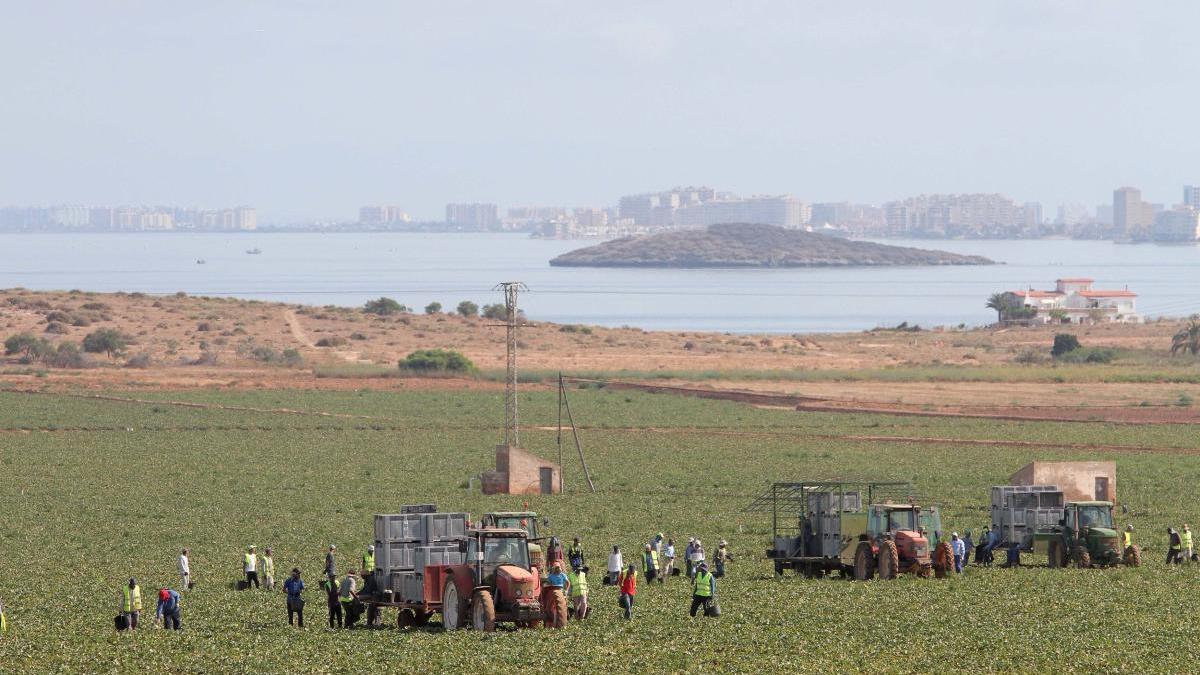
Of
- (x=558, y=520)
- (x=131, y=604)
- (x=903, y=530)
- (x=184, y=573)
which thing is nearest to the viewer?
(x=131, y=604)

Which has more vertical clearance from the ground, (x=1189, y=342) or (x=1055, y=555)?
(x=1055, y=555)

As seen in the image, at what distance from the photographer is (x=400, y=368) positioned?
353ft

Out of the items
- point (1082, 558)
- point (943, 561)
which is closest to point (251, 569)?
point (943, 561)

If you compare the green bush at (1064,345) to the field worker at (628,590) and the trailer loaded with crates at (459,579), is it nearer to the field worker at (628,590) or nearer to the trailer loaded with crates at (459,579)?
the field worker at (628,590)

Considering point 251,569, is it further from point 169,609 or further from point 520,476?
point 520,476

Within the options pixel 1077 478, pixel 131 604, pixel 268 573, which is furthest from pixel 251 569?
pixel 1077 478

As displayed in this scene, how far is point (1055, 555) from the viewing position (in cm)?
3653

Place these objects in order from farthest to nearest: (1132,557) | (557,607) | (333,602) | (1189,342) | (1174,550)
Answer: (1189,342) → (1174,550) → (1132,557) → (333,602) → (557,607)

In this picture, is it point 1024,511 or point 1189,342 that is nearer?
point 1024,511

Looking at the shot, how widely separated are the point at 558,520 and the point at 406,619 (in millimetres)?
17164

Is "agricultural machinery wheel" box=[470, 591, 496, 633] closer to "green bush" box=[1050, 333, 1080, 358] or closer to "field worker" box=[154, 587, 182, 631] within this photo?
"field worker" box=[154, 587, 182, 631]

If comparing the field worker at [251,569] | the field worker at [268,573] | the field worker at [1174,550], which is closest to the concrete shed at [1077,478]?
the field worker at [1174,550]

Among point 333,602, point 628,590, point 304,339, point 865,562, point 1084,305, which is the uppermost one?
point 628,590

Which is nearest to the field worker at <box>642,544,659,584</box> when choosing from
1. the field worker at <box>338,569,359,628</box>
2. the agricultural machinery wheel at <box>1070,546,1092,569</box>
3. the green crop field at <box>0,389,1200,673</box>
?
the green crop field at <box>0,389,1200,673</box>
